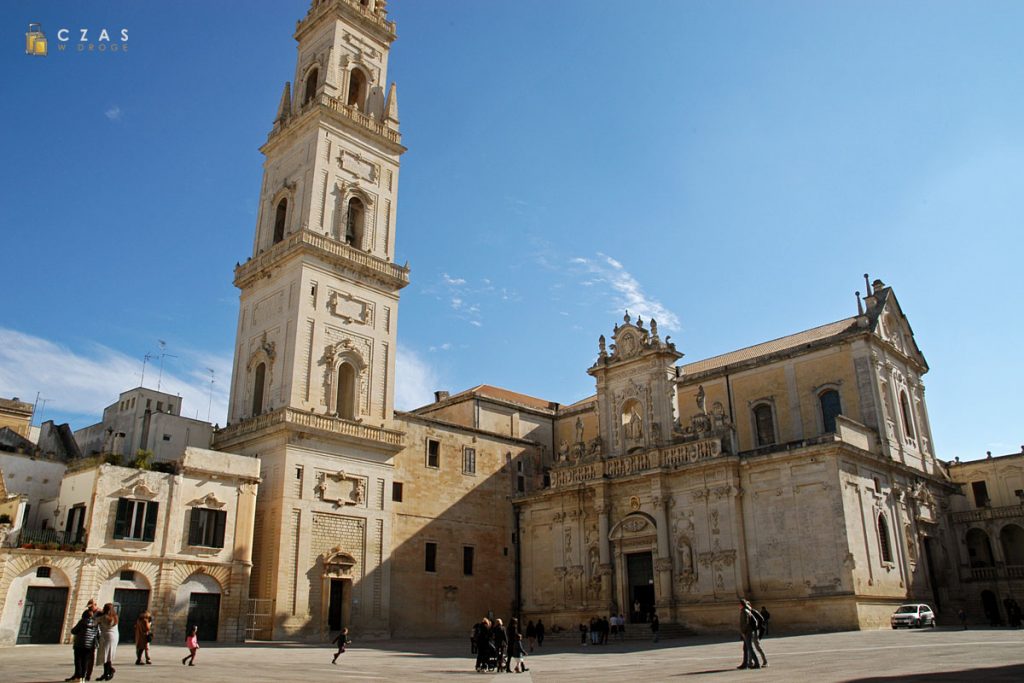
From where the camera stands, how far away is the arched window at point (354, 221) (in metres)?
39.3

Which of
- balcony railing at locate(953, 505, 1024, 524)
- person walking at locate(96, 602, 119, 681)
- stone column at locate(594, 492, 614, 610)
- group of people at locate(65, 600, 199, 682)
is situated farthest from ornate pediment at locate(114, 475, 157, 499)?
balcony railing at locate(953, 505, 1024, 524)

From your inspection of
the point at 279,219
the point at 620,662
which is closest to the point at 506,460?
the point at 279,219

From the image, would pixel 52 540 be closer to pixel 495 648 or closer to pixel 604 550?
pixel 495 648

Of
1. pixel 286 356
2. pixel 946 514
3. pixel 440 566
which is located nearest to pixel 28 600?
pixel 286 356

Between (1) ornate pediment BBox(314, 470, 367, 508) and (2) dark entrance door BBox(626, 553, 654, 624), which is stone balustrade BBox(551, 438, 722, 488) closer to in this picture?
(2) dark entrance door BBox(626, 553, 654, 624)

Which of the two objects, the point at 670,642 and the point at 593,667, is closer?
the point at 593,667

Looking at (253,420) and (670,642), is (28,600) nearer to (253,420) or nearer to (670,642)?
(253,420)

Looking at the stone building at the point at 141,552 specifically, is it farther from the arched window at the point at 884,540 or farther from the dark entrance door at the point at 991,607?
the dark entrance door at the point at 991,607

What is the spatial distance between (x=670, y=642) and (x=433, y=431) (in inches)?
623

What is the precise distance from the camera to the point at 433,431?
39.8 metres

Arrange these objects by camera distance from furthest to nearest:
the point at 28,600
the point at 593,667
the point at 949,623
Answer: the point at 949,623 → the point at 28,600 → the point at 593,667

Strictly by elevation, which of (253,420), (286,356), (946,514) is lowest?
(946,514)

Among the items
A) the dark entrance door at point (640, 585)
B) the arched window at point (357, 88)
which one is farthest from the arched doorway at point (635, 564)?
the arched window at point (357, 88)

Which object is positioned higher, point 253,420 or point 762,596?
point 253,420
